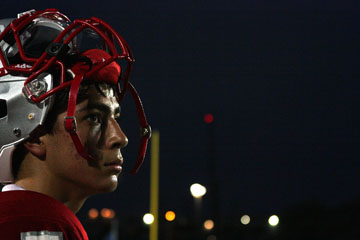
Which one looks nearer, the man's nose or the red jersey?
the red jersey

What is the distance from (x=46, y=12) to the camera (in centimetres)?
238

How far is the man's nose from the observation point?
2135 mm

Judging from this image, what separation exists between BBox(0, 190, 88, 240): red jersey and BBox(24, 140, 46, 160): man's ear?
0.19 meters

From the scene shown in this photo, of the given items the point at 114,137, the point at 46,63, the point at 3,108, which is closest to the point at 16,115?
the point at 3,108

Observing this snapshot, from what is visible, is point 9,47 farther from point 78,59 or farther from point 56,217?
point 56,217

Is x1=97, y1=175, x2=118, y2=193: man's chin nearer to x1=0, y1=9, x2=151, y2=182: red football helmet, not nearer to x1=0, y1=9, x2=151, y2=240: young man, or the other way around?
x1=0, y1=9, x2=151, y2=240: young man

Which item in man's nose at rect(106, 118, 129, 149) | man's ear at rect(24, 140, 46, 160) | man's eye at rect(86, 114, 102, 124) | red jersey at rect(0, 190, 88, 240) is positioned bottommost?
red jersey at rect(0, 190, 88, 240)

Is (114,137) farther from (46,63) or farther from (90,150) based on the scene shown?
(46,63)

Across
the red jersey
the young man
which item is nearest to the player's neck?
the young man

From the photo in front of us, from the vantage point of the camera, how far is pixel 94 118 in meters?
2.14

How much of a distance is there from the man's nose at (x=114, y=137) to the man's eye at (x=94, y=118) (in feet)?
0.12

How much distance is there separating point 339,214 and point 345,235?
409cm

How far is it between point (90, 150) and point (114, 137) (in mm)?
90

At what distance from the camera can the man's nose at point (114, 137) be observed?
213 centimetres
